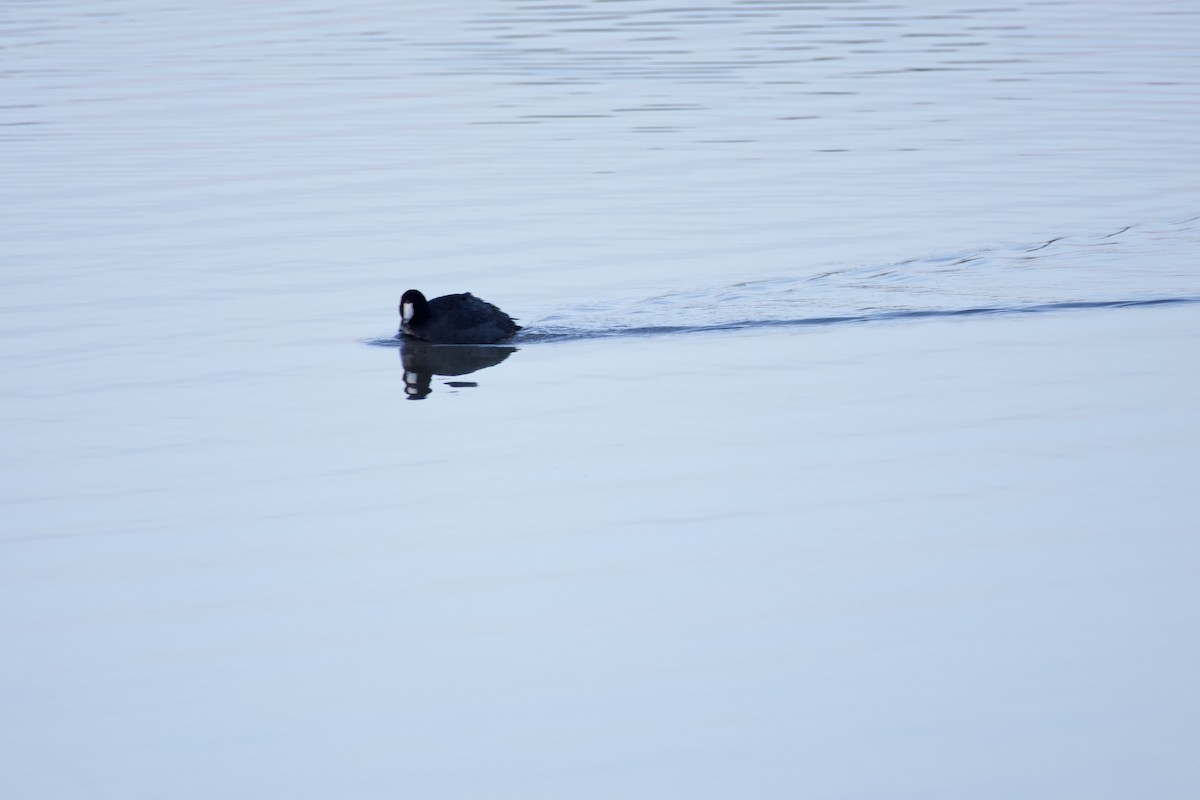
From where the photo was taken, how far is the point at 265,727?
26.1ft

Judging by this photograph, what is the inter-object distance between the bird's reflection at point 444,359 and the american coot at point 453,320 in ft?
0.30

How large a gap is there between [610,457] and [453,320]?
401 cm

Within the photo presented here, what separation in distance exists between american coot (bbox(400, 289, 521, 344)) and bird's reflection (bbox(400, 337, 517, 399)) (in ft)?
0.30

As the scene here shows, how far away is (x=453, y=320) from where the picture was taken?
15500 mm

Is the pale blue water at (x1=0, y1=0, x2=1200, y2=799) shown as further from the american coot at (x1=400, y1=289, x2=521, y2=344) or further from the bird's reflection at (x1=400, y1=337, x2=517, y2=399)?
the american coot at (x1=400, y1=289, x2=521, y2=344)

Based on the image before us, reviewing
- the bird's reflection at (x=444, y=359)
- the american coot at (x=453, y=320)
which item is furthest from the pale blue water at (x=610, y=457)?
the american coot at (x=453, y=320)

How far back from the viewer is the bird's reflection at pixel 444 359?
15.0 m

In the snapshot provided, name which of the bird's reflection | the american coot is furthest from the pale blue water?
the american coot

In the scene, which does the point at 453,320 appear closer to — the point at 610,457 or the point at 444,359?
the point at 444,359

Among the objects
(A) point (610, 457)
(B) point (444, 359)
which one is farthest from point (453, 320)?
(A) point (610, 457)

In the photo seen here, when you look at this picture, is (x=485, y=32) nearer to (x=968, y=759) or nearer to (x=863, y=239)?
(x=863, y=239)

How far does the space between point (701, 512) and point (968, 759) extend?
135 inches

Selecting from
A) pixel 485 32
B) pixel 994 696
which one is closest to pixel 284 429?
pixel 994 696

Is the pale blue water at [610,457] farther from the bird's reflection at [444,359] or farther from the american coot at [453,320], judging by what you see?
the american coot at [453,320]
